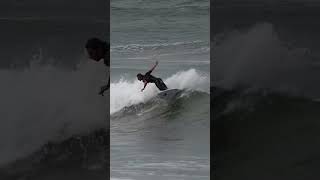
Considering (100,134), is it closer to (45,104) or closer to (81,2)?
(45,104)

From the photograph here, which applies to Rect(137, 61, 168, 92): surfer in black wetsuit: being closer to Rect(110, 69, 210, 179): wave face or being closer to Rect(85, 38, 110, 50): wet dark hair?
Rect(110, 69, 210, 179): wave face

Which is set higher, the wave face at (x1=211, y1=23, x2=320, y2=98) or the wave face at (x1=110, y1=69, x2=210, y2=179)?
the wave face at (x1=211, y1=23, x2=320, y2=98)

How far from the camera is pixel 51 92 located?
4289mm

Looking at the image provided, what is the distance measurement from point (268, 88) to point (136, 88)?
1.02 m

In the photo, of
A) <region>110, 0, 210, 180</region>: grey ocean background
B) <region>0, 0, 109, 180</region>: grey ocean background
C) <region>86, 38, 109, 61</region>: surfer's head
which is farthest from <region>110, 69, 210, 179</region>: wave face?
<region>86, 38, 109, 61</region>: surfer's head

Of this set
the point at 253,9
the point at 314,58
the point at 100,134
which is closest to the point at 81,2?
the point at 100,134

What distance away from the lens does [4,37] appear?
14.0ft

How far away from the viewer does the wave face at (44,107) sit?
426 cm

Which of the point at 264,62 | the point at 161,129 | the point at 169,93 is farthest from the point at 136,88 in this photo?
the point at 264,62

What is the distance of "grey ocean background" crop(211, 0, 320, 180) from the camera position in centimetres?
403

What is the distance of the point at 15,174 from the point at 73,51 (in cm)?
105

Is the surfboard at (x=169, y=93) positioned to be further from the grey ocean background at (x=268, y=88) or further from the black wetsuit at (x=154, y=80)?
the grey ocean background at (x=268, y=88)

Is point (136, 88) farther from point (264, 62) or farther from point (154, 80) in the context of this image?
point (264, 62)

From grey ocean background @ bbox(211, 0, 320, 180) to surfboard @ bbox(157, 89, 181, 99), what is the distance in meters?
0.37
